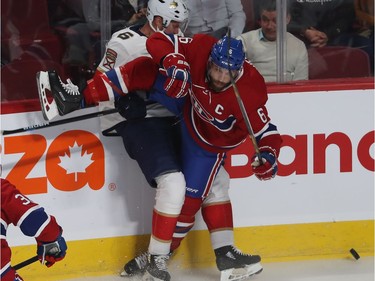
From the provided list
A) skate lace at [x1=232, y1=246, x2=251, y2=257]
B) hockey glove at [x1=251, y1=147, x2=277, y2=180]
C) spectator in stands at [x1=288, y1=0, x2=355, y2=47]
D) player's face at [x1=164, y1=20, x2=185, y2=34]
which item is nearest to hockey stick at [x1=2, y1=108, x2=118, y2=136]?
player's face at [x1=164, y1=20, x2=185, y2=34]

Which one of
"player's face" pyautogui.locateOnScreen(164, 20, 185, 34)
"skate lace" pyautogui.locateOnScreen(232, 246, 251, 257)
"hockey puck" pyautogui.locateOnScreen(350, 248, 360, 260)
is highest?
"player's face" pyautogui.locateOnScreen(164, 20, 185, 34)

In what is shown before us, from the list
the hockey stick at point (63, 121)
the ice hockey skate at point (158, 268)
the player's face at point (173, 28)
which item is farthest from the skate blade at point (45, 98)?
the ice hockey skate at point (158, 268)

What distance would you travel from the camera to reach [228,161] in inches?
191

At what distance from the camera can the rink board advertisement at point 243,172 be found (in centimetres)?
461

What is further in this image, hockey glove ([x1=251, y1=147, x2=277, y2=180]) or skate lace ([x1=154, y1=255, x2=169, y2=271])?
skate lace ([x1=154, y1=255, x2=169, y2=271])

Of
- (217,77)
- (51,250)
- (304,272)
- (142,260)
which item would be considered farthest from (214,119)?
(51,250)

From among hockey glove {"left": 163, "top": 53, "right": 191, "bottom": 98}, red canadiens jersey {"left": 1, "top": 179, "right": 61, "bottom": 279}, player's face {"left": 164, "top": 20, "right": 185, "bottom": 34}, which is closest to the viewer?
red canadiens jersey {"left": 1, "top": 179, "right": 61, "bottom": 279}

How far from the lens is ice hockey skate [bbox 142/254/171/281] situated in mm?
4559

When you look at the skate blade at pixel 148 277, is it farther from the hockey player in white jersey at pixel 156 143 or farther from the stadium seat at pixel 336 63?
the stadium seat at pixel 336 63

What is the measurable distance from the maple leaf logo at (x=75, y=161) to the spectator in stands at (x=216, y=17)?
→ 0.67 m

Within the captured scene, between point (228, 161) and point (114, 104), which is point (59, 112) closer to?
point (114, 104)

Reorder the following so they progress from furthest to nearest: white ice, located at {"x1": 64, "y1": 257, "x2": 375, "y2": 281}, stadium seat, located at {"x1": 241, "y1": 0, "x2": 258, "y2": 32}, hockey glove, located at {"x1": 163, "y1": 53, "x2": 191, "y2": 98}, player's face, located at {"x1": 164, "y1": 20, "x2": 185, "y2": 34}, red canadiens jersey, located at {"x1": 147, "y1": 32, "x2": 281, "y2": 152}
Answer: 1. stadium seat, located at {"x1": 241, "y1": 0, "x2": 258, "y2": 32}
2. white ice, located at {"x1": 64, "y1": 257, "x2": 375, "y2": 281}
3. player's face, located at {"x1": 164, "y1": 20, "x2": 185, "y2": 34}
4. red canadiens jersey, located at {"x1": 147, "y1": 32, "x2": 281, "y2": 152}
5. hockey glove, located at {"x1": 163, "y1": 53, "x2": 191, "y2": 98}

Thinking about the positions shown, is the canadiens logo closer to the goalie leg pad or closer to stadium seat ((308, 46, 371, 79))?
the goalie leg pad

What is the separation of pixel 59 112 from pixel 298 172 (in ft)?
3.56
